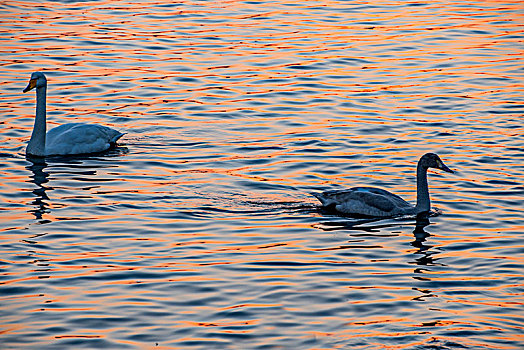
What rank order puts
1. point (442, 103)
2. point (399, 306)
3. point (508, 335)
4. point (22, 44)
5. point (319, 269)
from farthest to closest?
point (22, 44)
point (442, 103)
point (319, 269)
point (399, 306)
point (508, 335)

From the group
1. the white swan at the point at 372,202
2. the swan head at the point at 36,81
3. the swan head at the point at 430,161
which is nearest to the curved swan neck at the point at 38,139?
the swan head at the point at 36,81

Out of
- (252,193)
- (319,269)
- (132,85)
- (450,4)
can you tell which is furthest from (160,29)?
(319,269)

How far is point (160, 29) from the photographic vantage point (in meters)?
24.3

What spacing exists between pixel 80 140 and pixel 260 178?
→ 314 cm

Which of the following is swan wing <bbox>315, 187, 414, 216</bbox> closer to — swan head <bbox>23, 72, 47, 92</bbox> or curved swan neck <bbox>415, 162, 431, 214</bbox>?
curved swan neck <bbox>415, 162, 431, 214</bbox>

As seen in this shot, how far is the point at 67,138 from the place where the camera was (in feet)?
53.1

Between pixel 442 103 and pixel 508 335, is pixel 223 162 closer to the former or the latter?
pixel 442 103

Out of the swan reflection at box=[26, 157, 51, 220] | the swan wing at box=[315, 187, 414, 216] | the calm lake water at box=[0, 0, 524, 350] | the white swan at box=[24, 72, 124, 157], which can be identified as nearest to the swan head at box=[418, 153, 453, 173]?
the calm lake water at box=[0, 0, 524, 350]

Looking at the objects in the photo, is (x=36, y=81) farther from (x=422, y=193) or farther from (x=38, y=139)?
(x=422, y=193)

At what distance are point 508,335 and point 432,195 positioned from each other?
191 inches

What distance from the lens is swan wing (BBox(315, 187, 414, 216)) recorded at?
13.3m

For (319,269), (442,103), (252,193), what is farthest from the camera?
(442,103)

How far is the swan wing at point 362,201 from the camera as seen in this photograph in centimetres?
1329

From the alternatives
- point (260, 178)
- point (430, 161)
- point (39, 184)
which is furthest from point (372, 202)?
point (39, 184)
